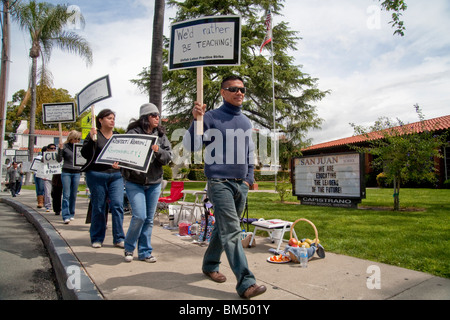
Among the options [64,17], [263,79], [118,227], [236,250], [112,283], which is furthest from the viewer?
[263,79]

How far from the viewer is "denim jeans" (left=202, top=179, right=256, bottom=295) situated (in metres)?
2.83

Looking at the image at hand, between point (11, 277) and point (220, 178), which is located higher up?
point (220, 178)

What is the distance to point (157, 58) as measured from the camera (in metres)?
7.57

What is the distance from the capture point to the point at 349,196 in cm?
906

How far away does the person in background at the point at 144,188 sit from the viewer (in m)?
3.99

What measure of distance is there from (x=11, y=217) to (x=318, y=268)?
28.1 ft

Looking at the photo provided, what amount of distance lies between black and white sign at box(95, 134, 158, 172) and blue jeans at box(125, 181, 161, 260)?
0.30 metres

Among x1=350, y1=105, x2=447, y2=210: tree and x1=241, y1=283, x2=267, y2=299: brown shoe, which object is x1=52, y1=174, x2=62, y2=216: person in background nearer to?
x1=241, y1=283, x2=267, y2=299: brown shoe

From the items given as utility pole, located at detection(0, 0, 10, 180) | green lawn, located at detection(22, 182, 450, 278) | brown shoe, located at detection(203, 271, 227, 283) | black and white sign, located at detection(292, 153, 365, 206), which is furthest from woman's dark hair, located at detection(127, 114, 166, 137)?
utility pole, located at detection(0, 0, 10, 180)

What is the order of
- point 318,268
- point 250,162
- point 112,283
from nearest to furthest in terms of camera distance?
point 112,283 → point 250,162 → point 318,268

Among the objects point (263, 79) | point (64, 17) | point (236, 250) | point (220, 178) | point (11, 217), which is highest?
point (64, 17)

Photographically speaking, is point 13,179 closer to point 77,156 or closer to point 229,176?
Result: point 77,156

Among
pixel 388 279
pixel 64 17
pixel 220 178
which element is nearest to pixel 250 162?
pixel 220 178
